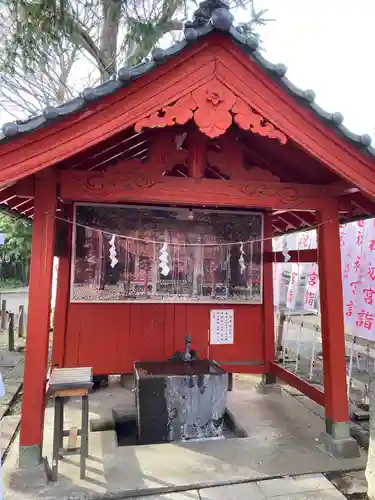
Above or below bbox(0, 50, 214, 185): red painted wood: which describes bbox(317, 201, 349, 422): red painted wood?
below

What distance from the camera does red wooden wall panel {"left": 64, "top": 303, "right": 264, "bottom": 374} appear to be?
6.44 m

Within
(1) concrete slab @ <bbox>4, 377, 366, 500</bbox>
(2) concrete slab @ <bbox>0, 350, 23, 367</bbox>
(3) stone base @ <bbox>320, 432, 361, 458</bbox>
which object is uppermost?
(2) concrete slab @ <bbox>0, 350, 23, 367</bbox>

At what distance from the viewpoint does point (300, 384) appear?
5797 mm

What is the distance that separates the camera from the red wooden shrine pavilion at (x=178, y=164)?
3.51 metres

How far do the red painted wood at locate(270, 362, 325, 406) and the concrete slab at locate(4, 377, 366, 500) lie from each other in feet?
1.64

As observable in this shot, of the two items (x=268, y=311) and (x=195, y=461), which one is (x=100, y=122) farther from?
(x=268, y=311)

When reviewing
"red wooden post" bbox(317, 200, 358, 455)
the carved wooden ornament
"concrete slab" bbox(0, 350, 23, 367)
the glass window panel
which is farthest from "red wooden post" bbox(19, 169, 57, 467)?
"concrete slab" bbox(0, 350, 23, 367)

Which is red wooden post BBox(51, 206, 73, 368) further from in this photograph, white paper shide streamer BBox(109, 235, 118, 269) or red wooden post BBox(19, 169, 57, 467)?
red wooden post BBox(19, 169, 57, 467)

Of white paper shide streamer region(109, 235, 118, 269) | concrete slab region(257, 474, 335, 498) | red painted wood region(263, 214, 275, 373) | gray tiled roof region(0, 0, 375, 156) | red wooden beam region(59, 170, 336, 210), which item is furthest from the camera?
red painted wood region(263, 214, 275, 373)

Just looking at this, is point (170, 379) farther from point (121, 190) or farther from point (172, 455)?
point (121, 190)

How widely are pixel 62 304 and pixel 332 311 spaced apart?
4279 millimetres

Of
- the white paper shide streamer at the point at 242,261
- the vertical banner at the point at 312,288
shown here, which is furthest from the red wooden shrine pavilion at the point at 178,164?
the vertical banner at the point at 312,288

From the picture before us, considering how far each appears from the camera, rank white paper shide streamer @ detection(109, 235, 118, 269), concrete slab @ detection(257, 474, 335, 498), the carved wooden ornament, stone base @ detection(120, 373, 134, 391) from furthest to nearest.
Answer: stone base @ detection(120, 373, 134, 391), white paper shide streamer @ detection(109, 235, 118, 269), concrete slab @ detection(257, 474, 335, 498), the carved wooden ornament

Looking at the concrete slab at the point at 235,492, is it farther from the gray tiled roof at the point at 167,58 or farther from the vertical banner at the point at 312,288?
the vertical banner at the point at 312,288
